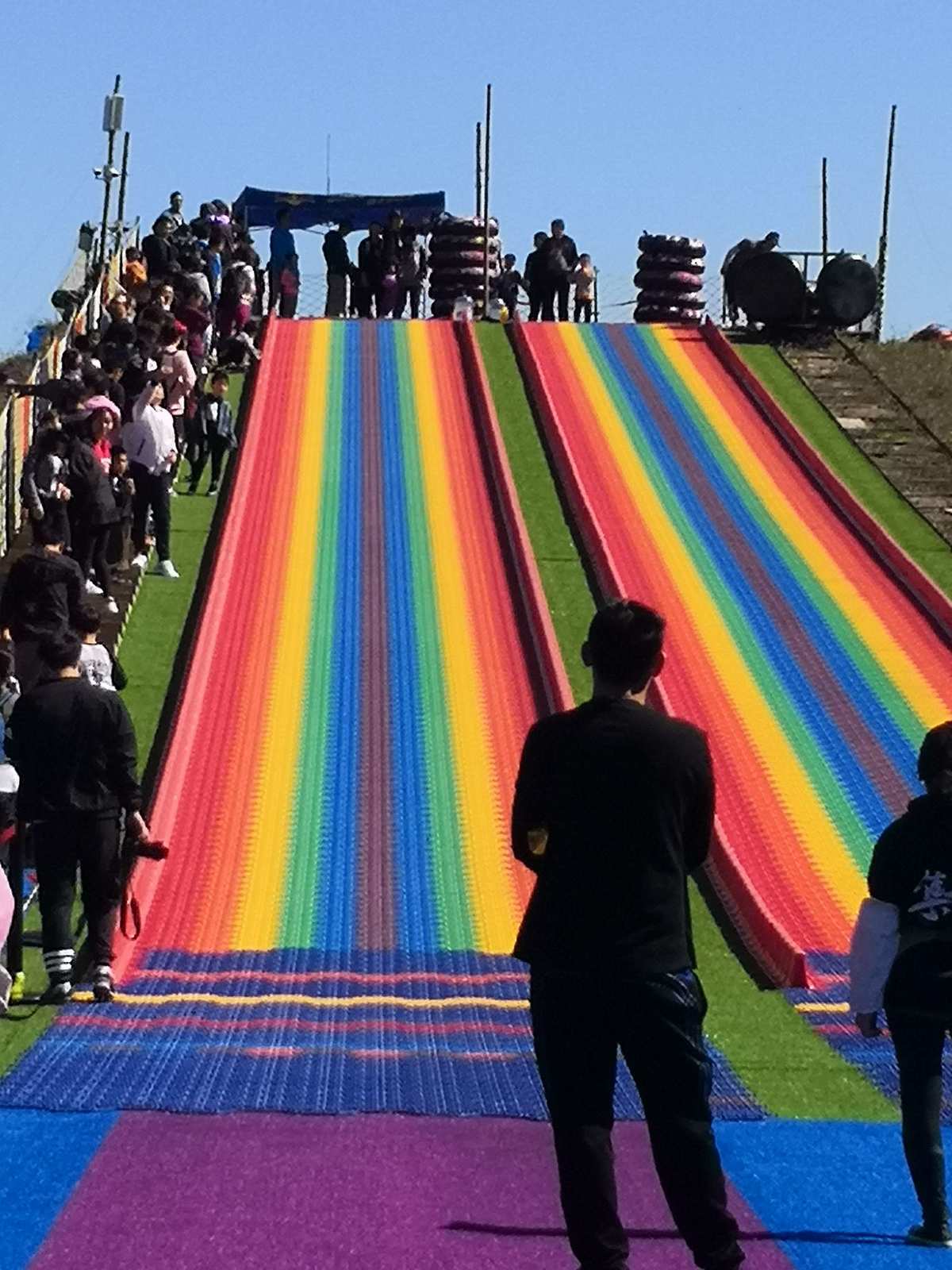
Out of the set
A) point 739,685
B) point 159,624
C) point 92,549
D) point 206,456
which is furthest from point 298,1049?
point 206,456

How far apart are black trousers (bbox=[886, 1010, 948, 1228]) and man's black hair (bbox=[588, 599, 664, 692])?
1584 mm

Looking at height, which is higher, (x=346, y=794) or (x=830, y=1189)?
(x=830, y=1189)

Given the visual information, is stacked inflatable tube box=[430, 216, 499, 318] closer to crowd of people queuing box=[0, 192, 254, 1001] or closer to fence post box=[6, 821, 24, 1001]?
crowd of people queuing box=[0, 192, 254, 1001]

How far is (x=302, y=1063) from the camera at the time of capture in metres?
9.26

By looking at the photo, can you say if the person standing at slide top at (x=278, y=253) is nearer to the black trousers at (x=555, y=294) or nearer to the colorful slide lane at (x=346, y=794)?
the black trousers at (x=555, y=294)

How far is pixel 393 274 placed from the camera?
118ft

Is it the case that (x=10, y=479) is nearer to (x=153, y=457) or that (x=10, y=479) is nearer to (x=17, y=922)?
(x=153, y=457)

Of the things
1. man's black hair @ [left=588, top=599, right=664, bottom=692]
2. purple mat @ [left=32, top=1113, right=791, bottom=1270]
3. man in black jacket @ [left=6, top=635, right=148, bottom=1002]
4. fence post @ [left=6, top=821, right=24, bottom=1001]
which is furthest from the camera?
fence post @ [left=6, top=821, right=24, bottom=1001]

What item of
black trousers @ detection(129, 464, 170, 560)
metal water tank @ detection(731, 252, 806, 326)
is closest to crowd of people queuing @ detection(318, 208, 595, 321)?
metal water tank @ detection(731, 252, 806, 326)

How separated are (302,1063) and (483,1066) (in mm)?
655

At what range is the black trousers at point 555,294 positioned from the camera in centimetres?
3519

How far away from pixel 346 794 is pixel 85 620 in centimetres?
513

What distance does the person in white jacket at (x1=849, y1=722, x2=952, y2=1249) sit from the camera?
7004mm

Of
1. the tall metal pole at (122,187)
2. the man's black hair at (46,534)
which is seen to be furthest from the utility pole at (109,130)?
the man's black hair at (46,534)
